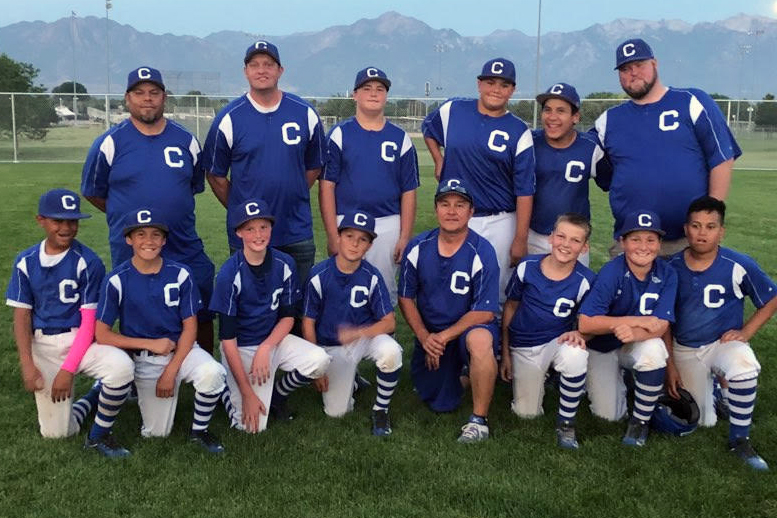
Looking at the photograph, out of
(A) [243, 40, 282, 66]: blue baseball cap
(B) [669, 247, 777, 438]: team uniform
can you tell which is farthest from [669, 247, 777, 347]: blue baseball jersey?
(A) [243, 40, 282, 66]: blue baseball cap

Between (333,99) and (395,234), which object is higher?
(333,99)

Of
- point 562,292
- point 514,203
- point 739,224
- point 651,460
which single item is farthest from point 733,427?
point 739,224

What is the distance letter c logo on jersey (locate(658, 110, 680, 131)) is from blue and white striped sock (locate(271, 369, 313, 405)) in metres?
2.70

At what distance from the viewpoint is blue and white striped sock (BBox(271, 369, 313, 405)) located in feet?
14.3

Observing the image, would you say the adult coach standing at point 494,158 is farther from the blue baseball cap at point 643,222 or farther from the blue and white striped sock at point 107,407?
the blue and white striped sock at point 107,407

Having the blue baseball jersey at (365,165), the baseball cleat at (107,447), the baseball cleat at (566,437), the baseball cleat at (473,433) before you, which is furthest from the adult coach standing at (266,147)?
the baseball cleat at (566,437)

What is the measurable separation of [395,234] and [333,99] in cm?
1962

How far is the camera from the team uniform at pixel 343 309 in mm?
4430

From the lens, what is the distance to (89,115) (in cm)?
2638

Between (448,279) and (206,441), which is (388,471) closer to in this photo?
(206,441)

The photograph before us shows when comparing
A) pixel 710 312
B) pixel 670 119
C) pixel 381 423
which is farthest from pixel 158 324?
pixel 670 119

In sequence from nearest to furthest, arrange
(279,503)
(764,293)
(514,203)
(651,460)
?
(279,503) → (651,460) → (764,293) → (514,203)

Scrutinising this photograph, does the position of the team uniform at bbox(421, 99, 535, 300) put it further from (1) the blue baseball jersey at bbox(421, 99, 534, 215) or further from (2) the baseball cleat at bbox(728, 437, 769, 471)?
(2) the baseball cleat at bbox(728, 437, 769, 471)

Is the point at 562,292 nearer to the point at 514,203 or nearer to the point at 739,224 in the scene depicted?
the point at 514,203
